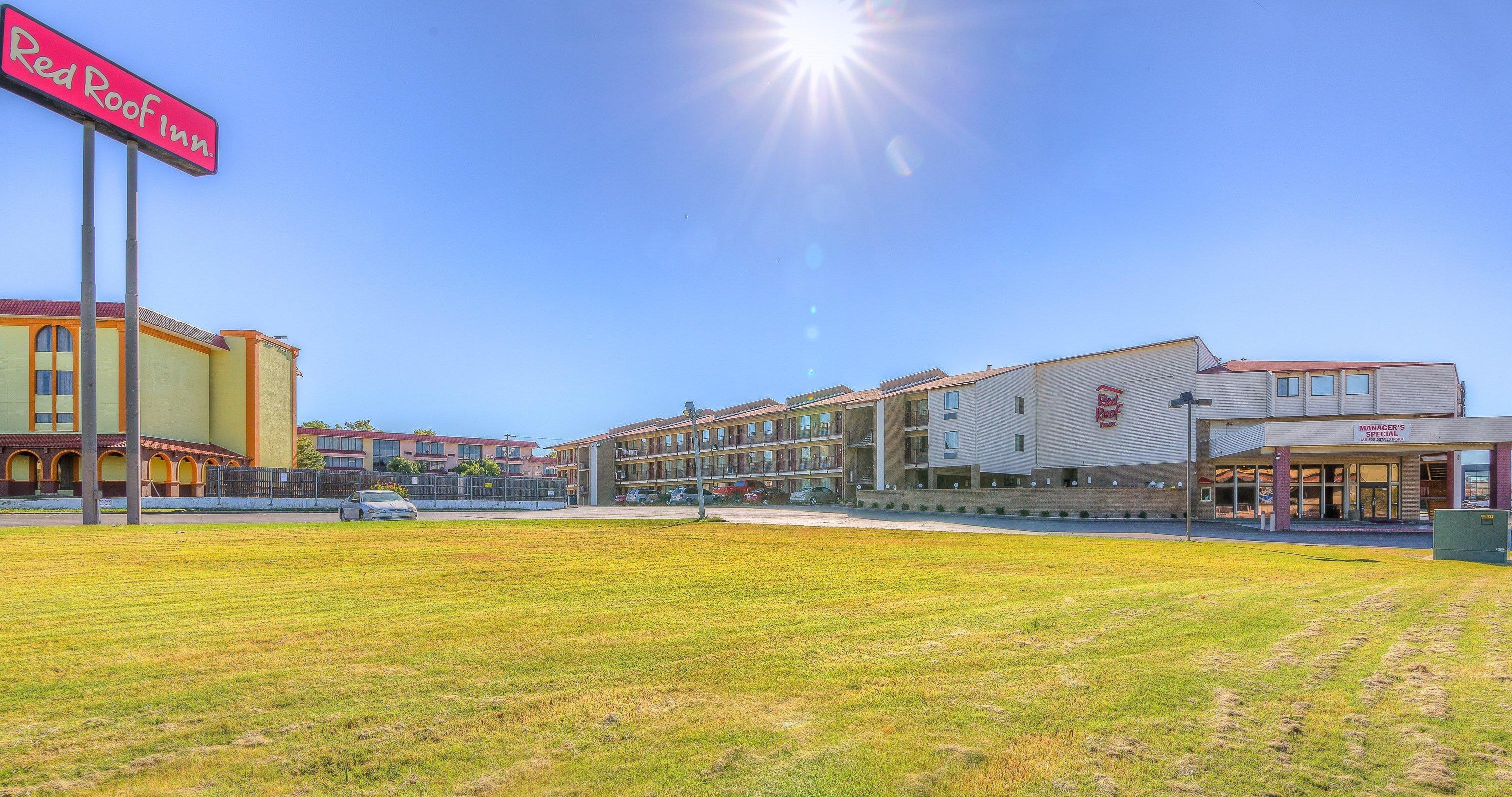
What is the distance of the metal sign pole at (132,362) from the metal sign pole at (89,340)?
2.23 feet

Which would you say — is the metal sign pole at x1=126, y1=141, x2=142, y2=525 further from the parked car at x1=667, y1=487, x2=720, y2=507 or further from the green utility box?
the parked car at x1=667, y1=487, x2=720, y2=507

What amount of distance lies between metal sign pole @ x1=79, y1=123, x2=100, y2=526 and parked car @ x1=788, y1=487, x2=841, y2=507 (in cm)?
4658

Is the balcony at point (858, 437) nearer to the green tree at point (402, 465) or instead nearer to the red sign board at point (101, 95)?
the red sign board at point (101, 95)

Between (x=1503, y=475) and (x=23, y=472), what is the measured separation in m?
76.6

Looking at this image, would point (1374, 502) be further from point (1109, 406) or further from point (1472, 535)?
point (1472, 535)

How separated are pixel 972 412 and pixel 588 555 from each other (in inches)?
1673

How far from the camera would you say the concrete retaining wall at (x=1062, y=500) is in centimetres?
4008

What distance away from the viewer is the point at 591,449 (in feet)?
287

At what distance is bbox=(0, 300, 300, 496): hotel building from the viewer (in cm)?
4512

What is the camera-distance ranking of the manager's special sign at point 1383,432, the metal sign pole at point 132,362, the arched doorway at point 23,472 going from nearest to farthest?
the metal sign pole at point 132,362 < the manager's special sign at point 1383,432 < the arched doorway at point 23,472

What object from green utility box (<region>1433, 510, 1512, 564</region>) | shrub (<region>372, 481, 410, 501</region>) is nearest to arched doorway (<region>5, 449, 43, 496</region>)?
shrub (<region>372, 481, 410, 501</region>)

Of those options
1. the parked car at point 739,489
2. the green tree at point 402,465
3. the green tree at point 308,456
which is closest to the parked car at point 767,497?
the parked car at point 739,489

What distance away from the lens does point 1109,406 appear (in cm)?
4859

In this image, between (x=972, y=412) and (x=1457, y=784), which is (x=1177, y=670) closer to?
(x=1457, y=784)
